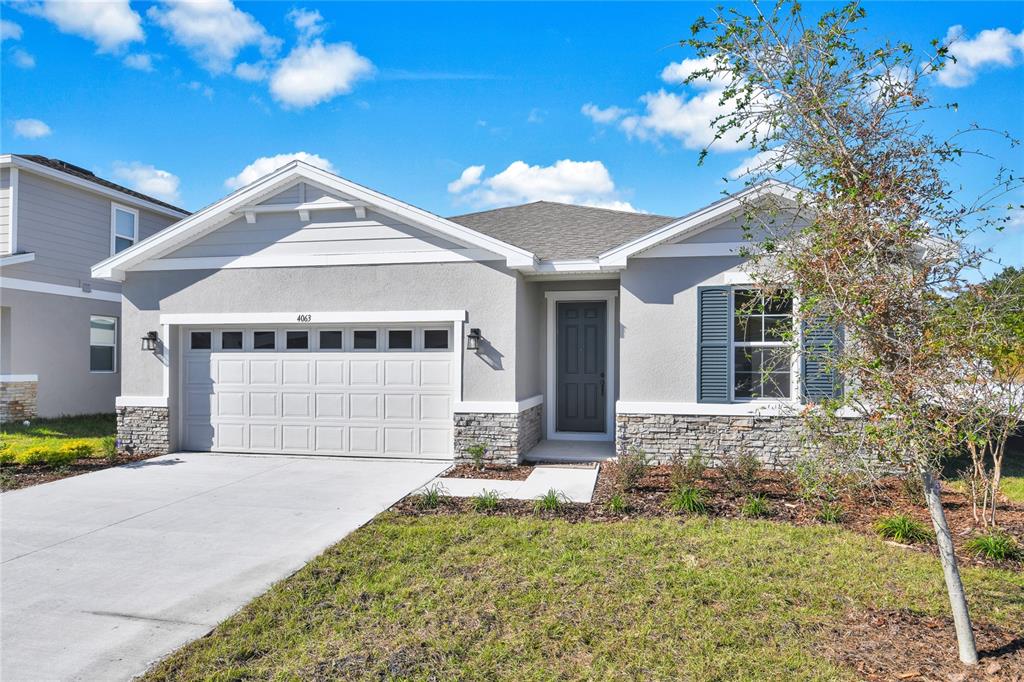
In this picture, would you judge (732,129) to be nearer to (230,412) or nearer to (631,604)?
(631,604)

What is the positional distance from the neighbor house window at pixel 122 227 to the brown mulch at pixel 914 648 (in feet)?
56.4

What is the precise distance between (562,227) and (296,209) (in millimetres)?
5032

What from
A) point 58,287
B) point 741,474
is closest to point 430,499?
point 741,474

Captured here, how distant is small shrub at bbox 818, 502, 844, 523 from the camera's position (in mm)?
6109

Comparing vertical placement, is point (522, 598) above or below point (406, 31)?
below

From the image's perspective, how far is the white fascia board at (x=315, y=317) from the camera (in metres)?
9.27

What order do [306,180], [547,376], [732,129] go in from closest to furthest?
1. [732,129]
2. [306,180]
3. [547,376]

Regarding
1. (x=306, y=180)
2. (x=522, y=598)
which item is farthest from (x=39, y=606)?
(x=306, y=180)

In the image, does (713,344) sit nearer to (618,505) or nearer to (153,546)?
(618,505)

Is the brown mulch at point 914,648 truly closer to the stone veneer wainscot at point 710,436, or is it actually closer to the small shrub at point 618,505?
the small shrub at point 618,505

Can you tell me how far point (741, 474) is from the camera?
738 centimetres

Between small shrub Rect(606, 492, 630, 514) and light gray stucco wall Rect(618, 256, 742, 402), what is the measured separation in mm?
2643

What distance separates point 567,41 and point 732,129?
23.6ft

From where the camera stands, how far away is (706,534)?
18.5 ft
